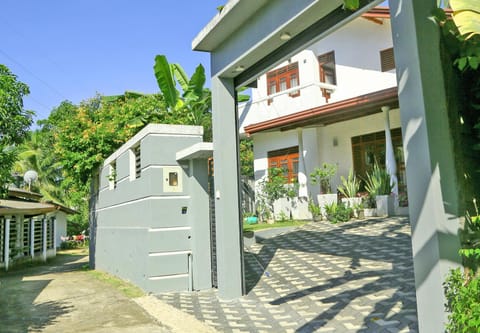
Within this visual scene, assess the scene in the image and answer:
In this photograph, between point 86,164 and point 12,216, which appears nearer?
point 86,164

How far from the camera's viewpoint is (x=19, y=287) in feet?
31.9

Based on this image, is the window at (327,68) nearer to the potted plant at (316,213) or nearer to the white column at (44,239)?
the potted plant at (316,213)

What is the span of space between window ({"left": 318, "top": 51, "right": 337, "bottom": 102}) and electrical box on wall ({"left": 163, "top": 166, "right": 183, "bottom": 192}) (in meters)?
9.68

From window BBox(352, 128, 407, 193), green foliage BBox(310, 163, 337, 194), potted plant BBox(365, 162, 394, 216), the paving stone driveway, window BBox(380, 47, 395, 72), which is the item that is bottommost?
the paving stone driveway

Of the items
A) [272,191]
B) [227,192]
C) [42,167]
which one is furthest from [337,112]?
[42,167]

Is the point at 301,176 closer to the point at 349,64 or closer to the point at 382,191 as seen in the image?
the point at 382,191

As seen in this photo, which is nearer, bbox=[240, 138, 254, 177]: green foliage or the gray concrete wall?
the gray concrete wall

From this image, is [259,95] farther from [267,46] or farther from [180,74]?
[267,46]

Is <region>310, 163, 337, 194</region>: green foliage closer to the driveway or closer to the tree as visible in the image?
the driveway

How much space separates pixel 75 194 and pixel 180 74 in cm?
1790

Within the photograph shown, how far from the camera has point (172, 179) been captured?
796 cm

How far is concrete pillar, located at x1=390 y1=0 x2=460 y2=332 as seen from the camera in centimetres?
315

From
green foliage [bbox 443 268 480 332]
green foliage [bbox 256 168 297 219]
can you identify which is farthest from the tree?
green foliage [bbox 443 268 480 332]

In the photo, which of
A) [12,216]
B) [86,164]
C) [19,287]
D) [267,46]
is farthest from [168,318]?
[12,216]
